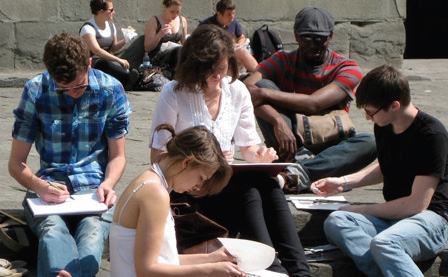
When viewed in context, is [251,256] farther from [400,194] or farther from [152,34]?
[152,34]

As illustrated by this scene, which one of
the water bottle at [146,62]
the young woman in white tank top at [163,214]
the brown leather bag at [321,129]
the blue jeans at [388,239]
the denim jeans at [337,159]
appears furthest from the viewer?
the water bottle at [146,62]

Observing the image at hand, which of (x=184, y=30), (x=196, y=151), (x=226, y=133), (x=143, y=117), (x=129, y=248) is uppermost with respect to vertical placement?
(x=196, y=151)

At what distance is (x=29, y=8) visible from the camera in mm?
9578

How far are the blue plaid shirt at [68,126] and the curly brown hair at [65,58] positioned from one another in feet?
0.58

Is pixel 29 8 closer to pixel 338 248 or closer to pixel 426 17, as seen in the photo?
pixel 338 248

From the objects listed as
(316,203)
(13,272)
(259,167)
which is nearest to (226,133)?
(259,167)

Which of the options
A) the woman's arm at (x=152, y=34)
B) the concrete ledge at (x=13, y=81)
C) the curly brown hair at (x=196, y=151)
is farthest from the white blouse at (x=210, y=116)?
the concrete ledge at (x=13, y=81)

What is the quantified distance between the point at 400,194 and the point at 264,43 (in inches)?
211

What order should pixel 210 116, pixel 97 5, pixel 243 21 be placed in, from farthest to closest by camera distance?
1. pixel 243 21
2. pixel 97 5
3. pixel 210 116

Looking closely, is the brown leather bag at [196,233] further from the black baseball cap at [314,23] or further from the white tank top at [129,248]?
the black baseball cap at [314,23]

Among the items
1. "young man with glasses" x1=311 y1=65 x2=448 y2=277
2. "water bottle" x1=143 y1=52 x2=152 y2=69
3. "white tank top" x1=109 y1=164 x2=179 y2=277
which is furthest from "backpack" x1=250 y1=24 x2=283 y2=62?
"white tank top" x1=109 y1=164 x2=179 y2=277

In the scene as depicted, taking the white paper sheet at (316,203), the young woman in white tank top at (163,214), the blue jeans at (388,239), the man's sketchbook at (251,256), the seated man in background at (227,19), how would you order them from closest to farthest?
the young woman in white tank top at (163,214)
the man's sketchbook at (251,256)
the blue jeans at (388,239)
the white paper sheet at (316,203)
the seated man in background at (227,19)

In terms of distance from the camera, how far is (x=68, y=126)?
4008 millimetres

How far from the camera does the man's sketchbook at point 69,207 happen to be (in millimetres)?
3751
